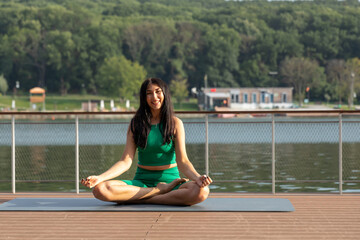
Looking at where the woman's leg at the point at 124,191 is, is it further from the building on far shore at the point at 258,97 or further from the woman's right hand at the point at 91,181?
the building on far shore at the point at 258,97

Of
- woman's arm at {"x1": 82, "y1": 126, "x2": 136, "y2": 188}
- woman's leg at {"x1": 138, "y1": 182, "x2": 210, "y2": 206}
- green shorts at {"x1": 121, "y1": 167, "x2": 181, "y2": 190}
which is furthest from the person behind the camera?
green shorts at {"x1": 121, "y1": 167, "x2": 181, "y2": 190}

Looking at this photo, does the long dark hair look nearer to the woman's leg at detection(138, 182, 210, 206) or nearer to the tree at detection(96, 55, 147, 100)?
the woman's leg at detection(138, 182, 210, 206)

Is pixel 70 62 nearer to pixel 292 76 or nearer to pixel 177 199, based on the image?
pixel 292 76

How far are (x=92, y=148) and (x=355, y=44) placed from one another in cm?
10286

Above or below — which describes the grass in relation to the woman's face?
below

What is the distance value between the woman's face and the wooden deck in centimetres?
86

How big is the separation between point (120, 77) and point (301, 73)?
28924 mm

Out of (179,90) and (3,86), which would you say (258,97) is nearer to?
(179,90)

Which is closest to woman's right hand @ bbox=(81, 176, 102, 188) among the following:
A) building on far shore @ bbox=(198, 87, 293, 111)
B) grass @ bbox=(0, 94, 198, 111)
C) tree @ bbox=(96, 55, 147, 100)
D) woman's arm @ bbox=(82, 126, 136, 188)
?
woman's arm @ bbox=(82, 126, 136, 188)

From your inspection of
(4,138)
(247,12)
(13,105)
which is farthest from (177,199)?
(247,12)

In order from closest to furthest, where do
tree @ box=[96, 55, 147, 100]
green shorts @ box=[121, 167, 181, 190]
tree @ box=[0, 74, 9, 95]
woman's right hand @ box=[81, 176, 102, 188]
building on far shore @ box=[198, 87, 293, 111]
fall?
1. woman's right hand @ box=[81, 176, 102, 188]
2. green shorts @ box=[121, 167, 181, 190]
3. tree @ box=[96, 55, 147, 100]
4. tree @ box=[0, 74, 9, 95]
5. building on far shore @ box=[198, 87, 293, 111]

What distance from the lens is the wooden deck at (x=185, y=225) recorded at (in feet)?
12.6

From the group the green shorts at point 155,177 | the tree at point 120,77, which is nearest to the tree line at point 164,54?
the tree at point 120,77

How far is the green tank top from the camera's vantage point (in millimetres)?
4832
